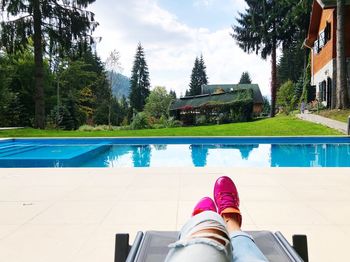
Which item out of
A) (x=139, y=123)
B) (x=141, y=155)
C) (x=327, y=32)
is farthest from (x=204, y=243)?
(x=327, y=32)

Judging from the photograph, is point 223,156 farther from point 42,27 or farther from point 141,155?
point 42,27

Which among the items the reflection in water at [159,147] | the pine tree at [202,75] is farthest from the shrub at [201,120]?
the pine tree at [202,75]

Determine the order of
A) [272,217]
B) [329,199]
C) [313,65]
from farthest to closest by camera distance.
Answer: [313,65]
[329,199]
[272,217]

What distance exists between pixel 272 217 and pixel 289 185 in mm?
1492

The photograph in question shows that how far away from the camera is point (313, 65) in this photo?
2347cm

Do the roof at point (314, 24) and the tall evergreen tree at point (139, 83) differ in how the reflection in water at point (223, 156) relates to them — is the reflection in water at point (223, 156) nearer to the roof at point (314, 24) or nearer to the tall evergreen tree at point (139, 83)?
the roof at point (314, 24)

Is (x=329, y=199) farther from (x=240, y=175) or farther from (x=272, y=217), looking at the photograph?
(x=240, y=175)

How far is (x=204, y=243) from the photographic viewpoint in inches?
47.3

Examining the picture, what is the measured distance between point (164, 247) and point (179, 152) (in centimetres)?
903

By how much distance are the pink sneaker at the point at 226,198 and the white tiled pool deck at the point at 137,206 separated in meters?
0.59

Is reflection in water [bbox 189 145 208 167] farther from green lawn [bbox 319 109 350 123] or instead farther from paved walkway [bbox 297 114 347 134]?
green lawn [bbox 319 109 350 123]

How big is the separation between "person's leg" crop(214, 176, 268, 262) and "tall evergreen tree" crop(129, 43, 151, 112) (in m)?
47.3

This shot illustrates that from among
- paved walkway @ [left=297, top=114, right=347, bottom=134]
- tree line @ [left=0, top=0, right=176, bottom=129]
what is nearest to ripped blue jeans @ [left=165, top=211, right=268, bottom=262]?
paved walkway @ [left=297, top=114, right=347, bottom=134]

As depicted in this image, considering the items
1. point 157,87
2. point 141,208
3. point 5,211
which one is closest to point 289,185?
point 141,208
